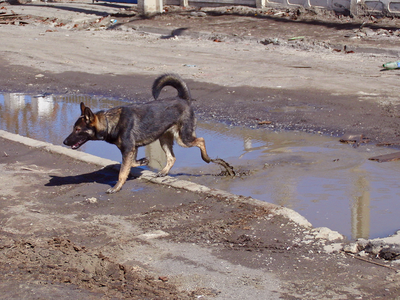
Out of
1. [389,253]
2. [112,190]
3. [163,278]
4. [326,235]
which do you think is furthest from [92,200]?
[389,253]

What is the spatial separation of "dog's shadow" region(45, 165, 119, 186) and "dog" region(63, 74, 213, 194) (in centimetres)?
38

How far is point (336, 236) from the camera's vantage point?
4539mm

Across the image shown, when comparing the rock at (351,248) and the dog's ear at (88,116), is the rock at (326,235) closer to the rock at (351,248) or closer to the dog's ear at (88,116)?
the rock at (351,248)

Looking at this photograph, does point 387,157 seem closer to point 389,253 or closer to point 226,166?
point 226,166

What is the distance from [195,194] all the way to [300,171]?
1671mm

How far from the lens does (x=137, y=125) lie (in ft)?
20.7

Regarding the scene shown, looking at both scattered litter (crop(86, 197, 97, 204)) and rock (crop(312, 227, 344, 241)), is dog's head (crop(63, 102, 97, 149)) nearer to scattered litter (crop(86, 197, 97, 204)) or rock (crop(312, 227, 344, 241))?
scattered litter (crop(86, 197, 97, 204))

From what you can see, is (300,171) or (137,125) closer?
(137,125)

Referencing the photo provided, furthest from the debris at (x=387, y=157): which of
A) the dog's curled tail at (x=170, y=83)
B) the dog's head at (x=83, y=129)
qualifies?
the dog's head at (x=83, y=129)

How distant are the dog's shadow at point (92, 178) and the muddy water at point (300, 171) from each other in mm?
843

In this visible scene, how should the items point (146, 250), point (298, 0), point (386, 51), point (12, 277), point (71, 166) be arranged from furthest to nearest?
point (298, 0) < point (386, 51) < point (71, 166) < point (146, 250) < point (12, 277)

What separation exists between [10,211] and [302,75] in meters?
8.06

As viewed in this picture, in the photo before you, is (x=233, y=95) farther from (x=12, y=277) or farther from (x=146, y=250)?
(x=12, y=277)

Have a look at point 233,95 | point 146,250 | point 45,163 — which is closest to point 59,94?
point 233,95
